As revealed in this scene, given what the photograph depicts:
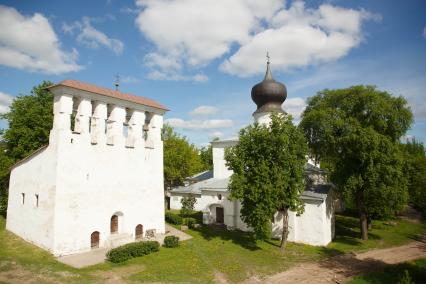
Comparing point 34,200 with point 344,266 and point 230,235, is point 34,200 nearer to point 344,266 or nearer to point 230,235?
point 230,235

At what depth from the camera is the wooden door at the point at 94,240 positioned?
1936 centimetres

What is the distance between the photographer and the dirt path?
51.5 feet

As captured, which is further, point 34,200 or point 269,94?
point 269,94

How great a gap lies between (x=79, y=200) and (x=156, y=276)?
291 inches

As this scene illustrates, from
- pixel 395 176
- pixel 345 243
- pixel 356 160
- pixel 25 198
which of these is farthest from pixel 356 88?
pixel 25 198

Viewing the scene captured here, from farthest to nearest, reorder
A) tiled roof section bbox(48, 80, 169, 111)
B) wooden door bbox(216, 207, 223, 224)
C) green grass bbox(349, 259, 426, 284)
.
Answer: wooden door bbox(216, 207, 223, 224)
tiled roof section bbox(48, 80, 169, 111)
green grass bbox(349, 259, 426, 284)

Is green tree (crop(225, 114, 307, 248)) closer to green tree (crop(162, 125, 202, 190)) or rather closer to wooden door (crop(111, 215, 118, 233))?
wooden door (crop(111, 215, 118, 233))

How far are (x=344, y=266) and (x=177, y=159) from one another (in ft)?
81.9

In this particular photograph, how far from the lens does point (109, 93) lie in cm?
2064

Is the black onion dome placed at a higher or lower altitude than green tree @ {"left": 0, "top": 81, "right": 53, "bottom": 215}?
higher

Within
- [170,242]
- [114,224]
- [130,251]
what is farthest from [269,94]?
[130,251]

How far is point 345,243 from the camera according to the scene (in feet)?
76.9

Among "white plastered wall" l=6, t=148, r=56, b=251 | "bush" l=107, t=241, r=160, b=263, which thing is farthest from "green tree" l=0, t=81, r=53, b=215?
"bush" l=107, t=241, r=160, b=263

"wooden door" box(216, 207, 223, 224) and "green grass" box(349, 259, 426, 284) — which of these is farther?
"wooden door" box(216, 207, 223, 224)
